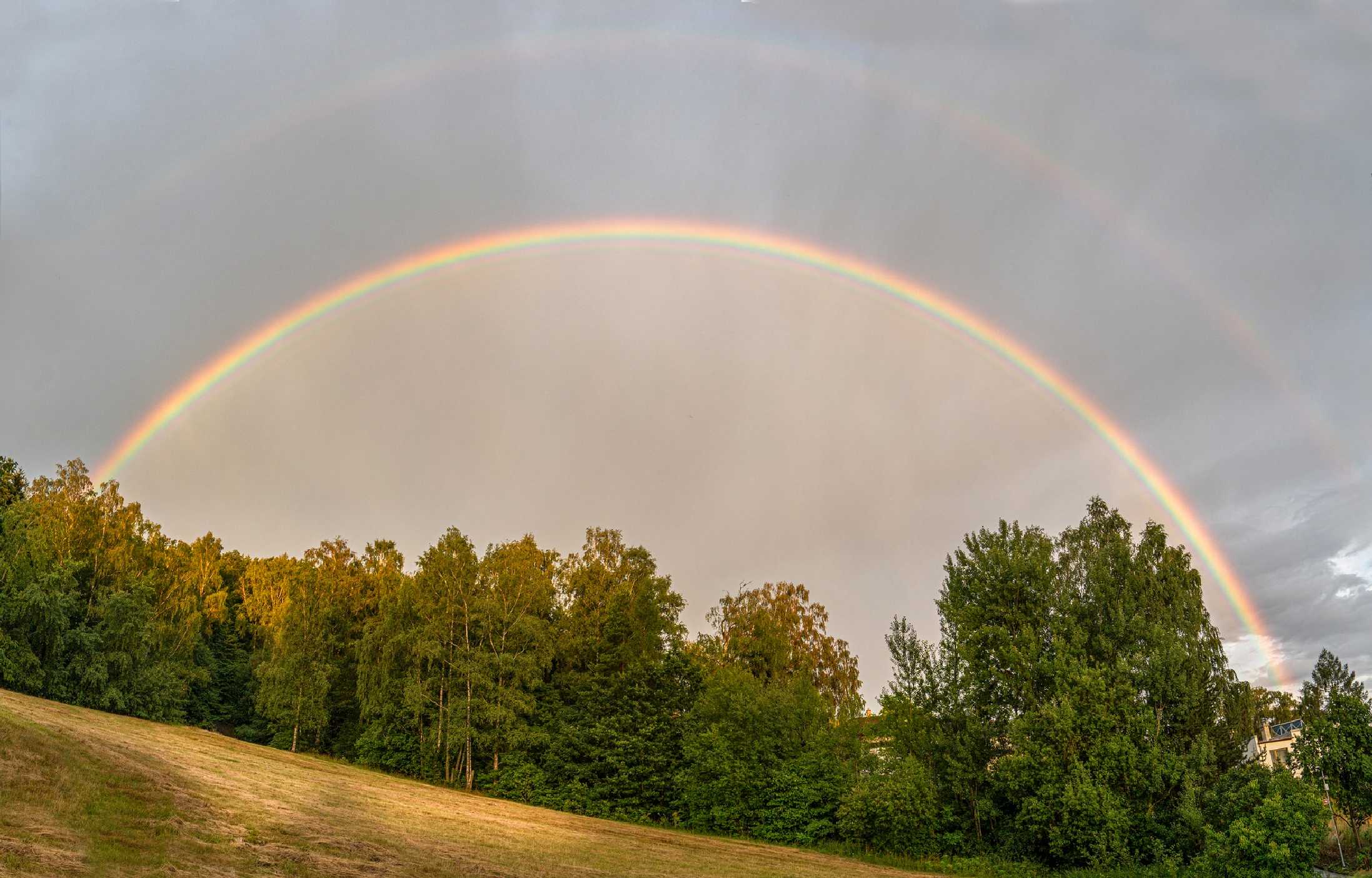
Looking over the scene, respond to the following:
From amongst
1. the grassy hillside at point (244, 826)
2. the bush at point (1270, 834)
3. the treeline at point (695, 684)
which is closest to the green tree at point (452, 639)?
the treeline at point (695, 684)

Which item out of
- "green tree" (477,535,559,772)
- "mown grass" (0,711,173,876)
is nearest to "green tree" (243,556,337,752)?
"green tree" (477,535,559,772)

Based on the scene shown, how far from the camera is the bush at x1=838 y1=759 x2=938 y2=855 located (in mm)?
40625

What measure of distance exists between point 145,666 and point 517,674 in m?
27.7

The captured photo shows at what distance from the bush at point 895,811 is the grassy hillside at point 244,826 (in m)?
2.78

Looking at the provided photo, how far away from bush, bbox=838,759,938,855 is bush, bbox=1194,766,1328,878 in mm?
12048

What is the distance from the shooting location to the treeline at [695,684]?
3897cm

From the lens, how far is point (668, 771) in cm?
5472

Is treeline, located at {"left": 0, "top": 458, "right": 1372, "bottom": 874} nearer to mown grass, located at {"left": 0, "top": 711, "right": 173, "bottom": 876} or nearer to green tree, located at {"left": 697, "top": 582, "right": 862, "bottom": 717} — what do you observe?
green tree, located at {"left": 697, "top": 582, "right": 862, "bottom": 717}

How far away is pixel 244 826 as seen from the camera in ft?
67.9

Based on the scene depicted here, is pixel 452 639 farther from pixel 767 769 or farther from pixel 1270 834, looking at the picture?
pixel 1270 834

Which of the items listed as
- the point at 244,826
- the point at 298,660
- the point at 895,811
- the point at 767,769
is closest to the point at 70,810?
the point at 244,826

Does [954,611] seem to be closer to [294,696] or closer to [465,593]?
[465,593]

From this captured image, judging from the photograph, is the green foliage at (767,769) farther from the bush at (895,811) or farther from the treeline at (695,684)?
the bush at (895,811)

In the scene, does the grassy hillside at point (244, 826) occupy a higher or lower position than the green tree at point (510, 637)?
lower
